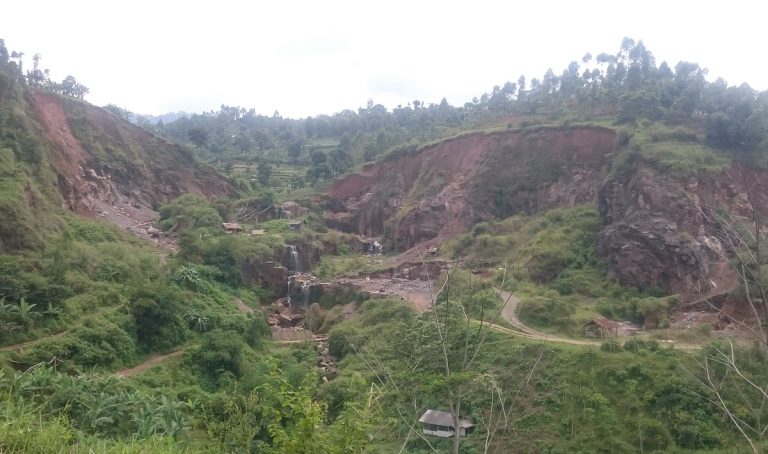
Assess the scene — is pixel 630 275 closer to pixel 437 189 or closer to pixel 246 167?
pixel 437 189

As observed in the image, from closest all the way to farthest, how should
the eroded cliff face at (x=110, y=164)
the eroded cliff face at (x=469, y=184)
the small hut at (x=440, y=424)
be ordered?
1. the small hut at (x=440, y=424)
2. the eroded cliff face at (x=110, y=164)
3. the eroded cliff face at (x=469, y=184)

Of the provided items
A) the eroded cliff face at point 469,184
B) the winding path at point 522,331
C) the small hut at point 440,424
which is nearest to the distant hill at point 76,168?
the eroded cliff face at point 469,184

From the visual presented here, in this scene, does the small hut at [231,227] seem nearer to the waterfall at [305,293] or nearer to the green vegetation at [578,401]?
the waterfall at [305,293]

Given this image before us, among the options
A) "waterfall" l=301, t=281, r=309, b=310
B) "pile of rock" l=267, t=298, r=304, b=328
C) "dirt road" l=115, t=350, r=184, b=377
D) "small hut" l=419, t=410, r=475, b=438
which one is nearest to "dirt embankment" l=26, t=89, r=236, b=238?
"pile of rock" l=267, t=298, r=304, b=328

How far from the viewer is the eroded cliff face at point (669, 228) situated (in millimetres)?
27266

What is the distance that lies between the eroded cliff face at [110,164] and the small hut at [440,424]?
88.8 ft

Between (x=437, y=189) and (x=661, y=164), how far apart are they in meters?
20.7

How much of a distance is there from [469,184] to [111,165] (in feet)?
95.6

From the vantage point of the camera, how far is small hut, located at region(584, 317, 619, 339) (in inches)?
904

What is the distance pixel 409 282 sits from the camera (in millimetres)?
36500

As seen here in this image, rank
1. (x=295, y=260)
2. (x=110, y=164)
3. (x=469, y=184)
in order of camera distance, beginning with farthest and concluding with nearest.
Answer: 1. (x=469, y=184)
2. (x=110, y=164)
3. (x=295, y=260)

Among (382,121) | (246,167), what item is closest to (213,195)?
(246,167)

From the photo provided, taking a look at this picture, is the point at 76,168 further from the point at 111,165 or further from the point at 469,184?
the point at 469,184

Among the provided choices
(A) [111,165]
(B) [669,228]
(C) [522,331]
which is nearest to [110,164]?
(A) [111,165]
